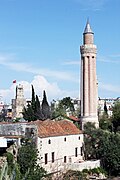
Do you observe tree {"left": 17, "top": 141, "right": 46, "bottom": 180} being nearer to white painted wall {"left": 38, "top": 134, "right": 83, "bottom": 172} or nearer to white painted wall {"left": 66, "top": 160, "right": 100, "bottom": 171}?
white painted wall {"left": 38, "top": 134, "right": 83, "bottom": 172}

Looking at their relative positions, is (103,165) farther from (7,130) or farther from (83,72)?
(83,72)

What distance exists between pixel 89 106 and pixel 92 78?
141 inches

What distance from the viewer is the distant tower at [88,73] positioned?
43.8 m

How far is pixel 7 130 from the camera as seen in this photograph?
94.8 ft

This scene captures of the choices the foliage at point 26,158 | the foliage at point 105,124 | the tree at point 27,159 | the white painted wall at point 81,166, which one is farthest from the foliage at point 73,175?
the foliage at point 105,124

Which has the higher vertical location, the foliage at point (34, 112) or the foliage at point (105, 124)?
the foliage at point (34, 112)

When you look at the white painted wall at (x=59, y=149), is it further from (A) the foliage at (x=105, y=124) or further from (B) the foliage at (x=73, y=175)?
(A) the foliage at (x=105, y=124)

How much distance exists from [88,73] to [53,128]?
15.0 metres

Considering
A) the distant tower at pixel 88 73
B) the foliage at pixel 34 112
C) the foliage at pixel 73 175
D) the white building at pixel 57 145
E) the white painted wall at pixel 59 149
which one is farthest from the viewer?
the foliage at pixel 34 112

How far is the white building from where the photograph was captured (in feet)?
91.6

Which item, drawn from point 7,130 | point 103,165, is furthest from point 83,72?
point 7,130

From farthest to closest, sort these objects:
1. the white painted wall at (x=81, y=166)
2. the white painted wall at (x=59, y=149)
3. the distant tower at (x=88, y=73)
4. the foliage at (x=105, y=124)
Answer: the distant tower at (x=88, y=73)
the foliage at (x=105, y=124)
the white painted wall at (x=81, y=166)
the white painted wall at (x=59, y=149)

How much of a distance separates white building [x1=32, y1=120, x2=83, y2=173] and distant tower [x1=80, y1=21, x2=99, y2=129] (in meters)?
9.67

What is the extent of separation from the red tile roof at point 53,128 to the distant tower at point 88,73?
972cm
